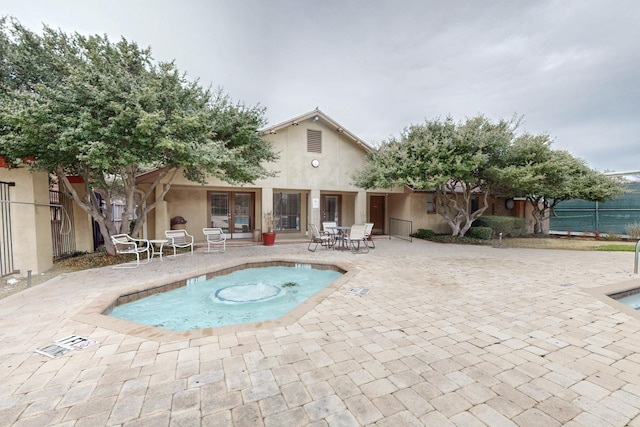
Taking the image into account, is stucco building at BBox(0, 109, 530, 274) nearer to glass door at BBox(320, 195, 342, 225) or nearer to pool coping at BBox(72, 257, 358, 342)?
glass door at BBox(320, 195, 342, 225)

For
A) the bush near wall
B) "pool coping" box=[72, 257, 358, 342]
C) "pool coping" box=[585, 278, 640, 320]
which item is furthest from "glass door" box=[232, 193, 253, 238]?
"pool coping" box=[585, 278, 640, 320]

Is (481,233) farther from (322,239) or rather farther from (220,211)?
(220,211)

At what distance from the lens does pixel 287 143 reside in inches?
483

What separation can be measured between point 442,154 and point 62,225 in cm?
1335

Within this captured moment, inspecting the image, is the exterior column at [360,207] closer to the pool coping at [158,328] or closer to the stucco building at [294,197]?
the stucco building at [294,197]

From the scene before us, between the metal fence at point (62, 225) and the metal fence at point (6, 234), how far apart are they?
6.30 feet

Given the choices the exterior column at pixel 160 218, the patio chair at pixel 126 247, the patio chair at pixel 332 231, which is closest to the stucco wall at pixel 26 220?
the patio chair at pixel 126 247

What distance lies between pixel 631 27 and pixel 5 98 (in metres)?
18.0

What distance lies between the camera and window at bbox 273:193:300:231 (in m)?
13.8

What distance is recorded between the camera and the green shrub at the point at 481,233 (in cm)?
1328

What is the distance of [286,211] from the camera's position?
1406 centimetres

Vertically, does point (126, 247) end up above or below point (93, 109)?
below

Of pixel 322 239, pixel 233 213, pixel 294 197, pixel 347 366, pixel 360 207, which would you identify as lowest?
pixel 347 366

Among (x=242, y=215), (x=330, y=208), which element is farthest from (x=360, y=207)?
(x=242, y=215)
